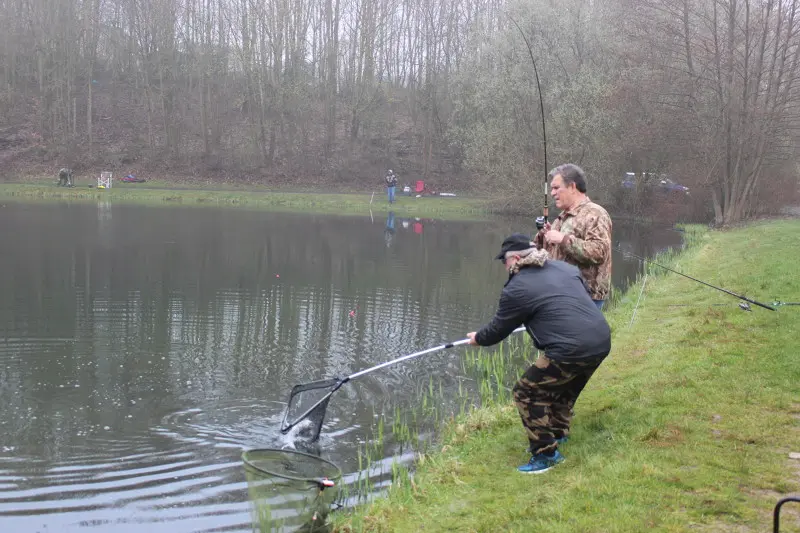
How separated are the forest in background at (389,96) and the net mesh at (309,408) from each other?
88.1ft

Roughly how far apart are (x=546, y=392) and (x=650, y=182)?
3566 cm

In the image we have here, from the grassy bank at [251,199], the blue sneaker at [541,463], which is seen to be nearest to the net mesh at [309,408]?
the blue sneaker at [541,463]

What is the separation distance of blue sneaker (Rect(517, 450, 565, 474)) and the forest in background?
91.2ft

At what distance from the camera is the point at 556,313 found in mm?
5113

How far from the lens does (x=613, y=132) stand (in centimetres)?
3572

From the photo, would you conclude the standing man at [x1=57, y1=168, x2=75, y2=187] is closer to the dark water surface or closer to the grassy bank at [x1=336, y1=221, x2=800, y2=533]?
the dark water surface

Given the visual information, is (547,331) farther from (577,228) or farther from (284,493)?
(284,493)

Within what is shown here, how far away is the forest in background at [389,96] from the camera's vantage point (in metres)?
33.1

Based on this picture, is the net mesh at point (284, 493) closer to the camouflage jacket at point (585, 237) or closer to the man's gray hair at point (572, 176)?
the camouflage jacket at point (585, 237)

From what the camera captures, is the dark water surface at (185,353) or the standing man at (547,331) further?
the dark water surface at (185,353)

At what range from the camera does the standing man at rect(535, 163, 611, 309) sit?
6066mm

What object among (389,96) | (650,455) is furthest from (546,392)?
(389,96)

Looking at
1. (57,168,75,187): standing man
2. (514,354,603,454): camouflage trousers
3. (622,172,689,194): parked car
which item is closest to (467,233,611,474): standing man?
(514,354,603,454): camouflage trousers

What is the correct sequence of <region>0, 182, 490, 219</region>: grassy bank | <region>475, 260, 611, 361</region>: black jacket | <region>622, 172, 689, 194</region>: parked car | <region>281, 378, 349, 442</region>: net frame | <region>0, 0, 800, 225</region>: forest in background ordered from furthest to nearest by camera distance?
<region>0, 182, 490, 219</region>: grassy bank, <region>622, 172, 689, 194</region>: parked car, <region>0, 0, 800, 225</region>: forest in background, <region>281, 378, 349, 442</region>: net frame, <region>475, 260, 611, 361</region>: black jacket
